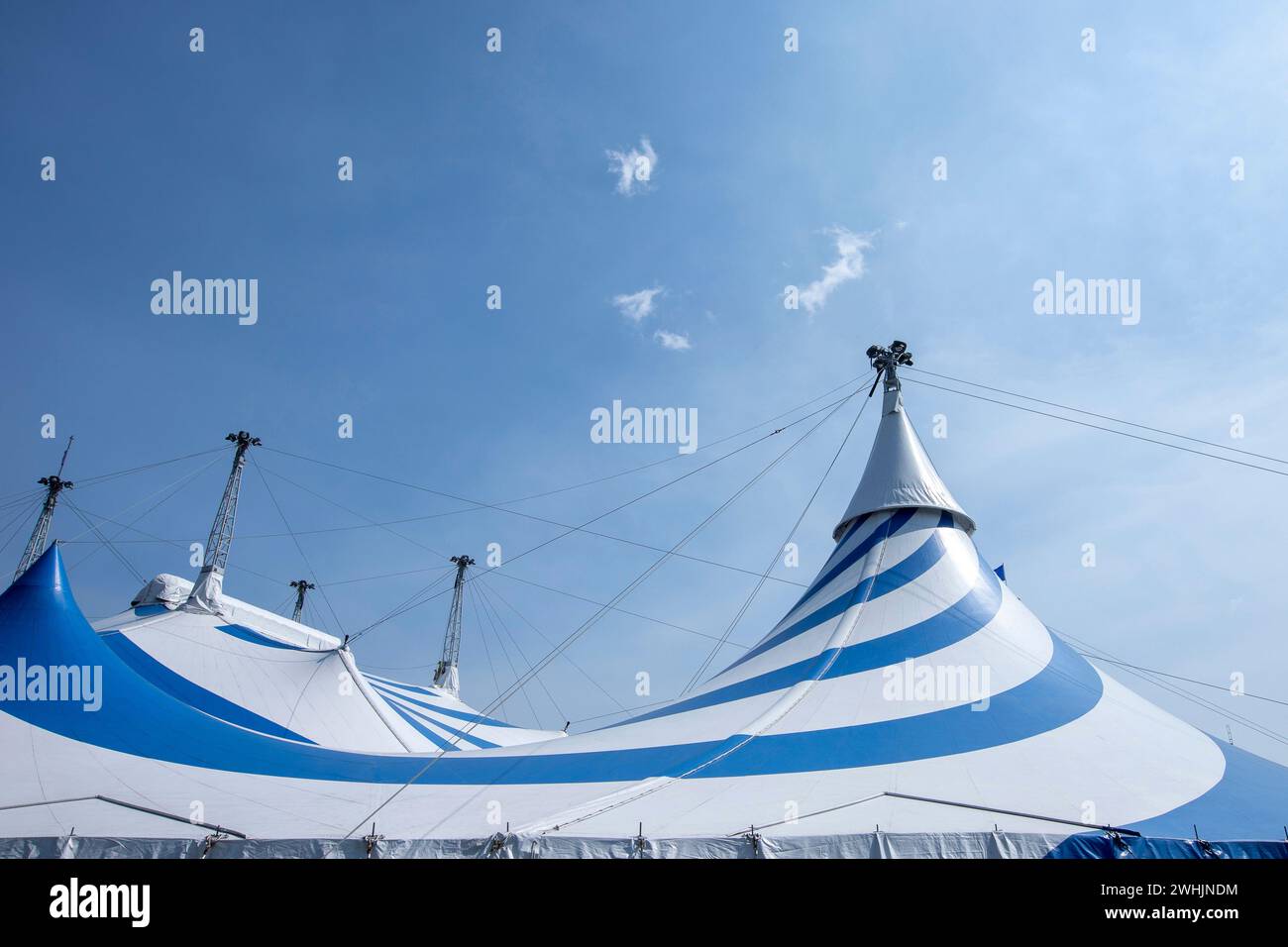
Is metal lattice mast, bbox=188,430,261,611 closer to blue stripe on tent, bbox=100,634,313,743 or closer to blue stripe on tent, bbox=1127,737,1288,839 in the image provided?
blue stripe on tent, bbox=100,634,313,743

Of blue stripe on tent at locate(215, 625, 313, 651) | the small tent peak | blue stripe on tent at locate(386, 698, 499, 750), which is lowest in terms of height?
blue stripe on tent at locate(386, 698, 499, 750)

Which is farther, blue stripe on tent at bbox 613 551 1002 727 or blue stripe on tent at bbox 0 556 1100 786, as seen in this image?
blue stripe on tent at bbox 613 551 1002 727

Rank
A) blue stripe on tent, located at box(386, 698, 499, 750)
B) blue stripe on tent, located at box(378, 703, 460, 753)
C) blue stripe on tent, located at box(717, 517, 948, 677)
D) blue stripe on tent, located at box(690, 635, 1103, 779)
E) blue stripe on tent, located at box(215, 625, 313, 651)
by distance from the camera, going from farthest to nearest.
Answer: blue stripe on tent, located at box(386, 698, 499, 750)
blue stripe on tent, located at box(378, 703, 460, 753)
blue stripe on tent, located at box(215, 625, 313, 651)
blue stripe on tent, located at box(717, 517, 948, 677)
blue stripe on tent, located at box(690, 635, 1103, 779)

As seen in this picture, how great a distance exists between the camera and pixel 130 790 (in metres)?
3.67

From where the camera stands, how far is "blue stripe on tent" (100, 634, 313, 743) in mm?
7312

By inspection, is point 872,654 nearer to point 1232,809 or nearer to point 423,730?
point 1232,809

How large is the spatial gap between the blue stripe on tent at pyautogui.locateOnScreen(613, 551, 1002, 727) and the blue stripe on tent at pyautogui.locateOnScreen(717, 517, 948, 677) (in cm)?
43

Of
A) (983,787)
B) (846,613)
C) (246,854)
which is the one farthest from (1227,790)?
(246,854)

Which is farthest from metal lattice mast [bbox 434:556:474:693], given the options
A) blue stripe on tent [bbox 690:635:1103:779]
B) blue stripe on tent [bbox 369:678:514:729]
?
blue stripe on tent [bbox 690:635:1103:779]

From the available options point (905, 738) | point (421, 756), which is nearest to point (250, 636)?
point (421, 756)

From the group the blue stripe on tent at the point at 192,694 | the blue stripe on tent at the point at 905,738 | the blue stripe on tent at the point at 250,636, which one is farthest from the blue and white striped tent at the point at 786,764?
the blue stripe on tent at the point at 250,636

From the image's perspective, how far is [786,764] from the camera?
3791mm
